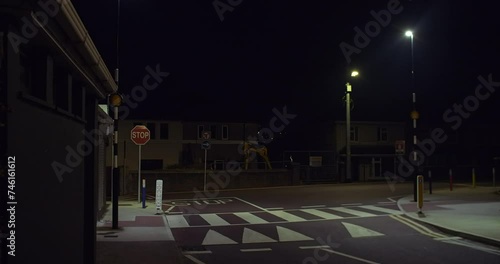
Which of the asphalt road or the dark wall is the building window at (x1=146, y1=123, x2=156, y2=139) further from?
the dark wall

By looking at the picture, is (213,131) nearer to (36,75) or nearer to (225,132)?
(225,132)

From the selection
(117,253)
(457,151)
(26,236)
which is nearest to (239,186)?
(117,253)

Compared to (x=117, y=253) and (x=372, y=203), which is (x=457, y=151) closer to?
(x=372, y=203)

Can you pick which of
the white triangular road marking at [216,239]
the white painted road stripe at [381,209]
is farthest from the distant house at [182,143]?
the white triangular road marking at [216,239]

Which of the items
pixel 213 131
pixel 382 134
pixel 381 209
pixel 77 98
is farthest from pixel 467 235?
pixel 382 134

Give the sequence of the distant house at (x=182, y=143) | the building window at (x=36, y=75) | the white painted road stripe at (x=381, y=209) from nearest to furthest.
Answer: the building window at (x=36, y=75) → the white painted road stripe at (x=381, y=209) → the distant house at (x=182, y=143)

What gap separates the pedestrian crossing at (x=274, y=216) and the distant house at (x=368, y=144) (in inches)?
902

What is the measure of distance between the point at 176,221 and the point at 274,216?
362cm

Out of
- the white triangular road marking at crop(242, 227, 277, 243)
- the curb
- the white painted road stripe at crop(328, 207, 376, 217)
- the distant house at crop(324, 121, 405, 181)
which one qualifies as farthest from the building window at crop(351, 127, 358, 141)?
the white triangular road marking at crop(242, 227, 277, 243)

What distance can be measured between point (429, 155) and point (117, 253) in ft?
144

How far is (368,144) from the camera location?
44969 mm

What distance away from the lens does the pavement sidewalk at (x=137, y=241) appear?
9938 millimetres

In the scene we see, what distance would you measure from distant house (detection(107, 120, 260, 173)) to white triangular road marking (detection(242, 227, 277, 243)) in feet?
79.2

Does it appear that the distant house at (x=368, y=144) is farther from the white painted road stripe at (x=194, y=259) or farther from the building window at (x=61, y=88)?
the building window at (x=61, y=88)
